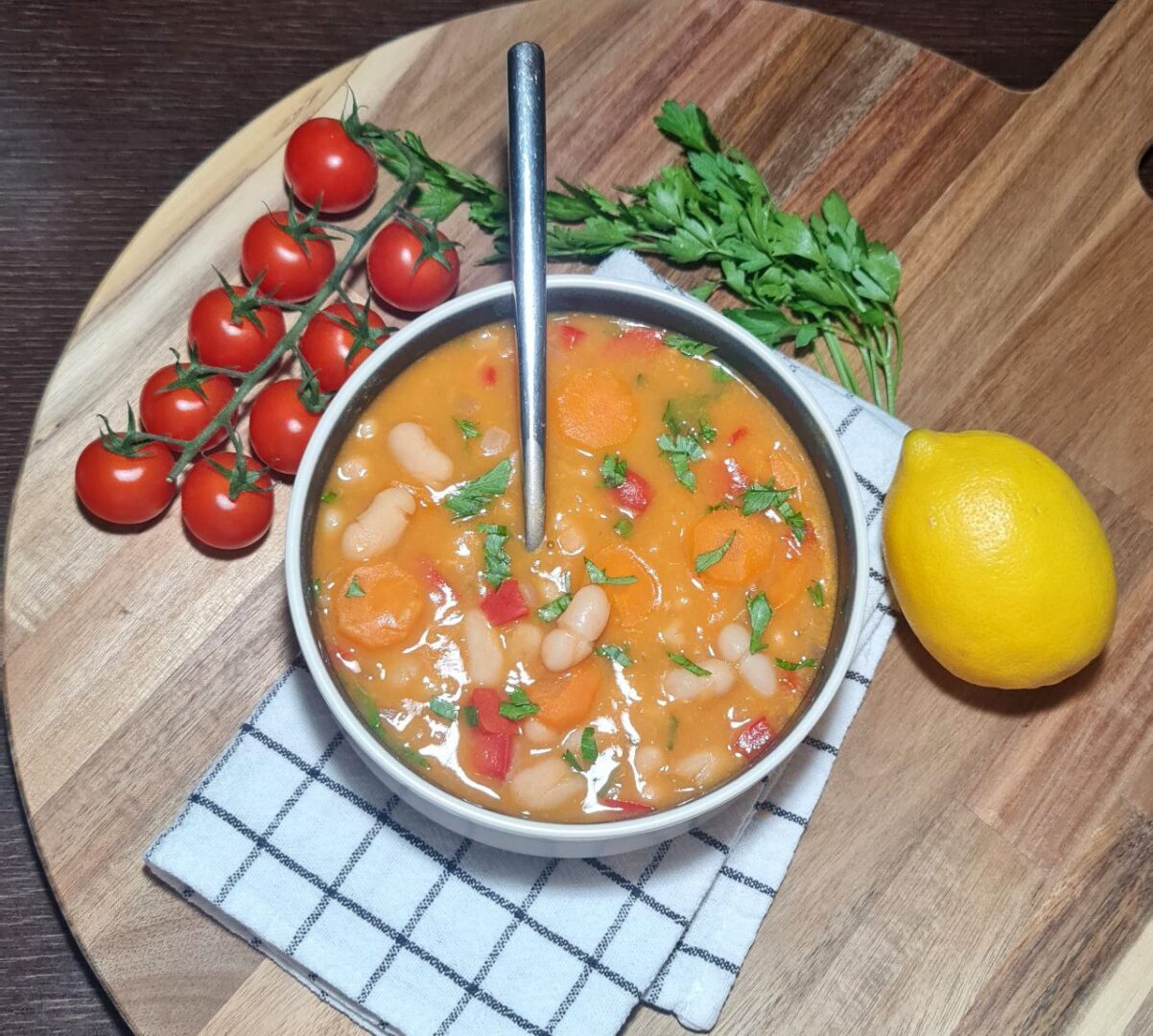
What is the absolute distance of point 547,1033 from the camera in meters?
2.11

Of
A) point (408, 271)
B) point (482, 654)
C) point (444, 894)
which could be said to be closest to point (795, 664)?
point (482, 654)

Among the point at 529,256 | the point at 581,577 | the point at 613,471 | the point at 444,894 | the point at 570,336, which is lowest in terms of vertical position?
the point at 444,894

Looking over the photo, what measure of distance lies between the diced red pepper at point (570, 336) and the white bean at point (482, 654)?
49cm

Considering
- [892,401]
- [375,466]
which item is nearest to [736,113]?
[892,401]

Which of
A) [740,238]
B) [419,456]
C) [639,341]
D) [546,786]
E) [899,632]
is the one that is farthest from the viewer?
[740,238]

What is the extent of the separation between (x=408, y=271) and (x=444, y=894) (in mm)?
1122

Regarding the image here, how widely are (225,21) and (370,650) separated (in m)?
1.95

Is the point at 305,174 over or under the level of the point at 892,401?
over

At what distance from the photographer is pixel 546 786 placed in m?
1.93

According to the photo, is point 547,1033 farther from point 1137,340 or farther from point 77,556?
point 1137,340

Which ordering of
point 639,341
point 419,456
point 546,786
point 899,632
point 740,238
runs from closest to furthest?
1. point 546,786
2. point 419,456
3. point 639,341
4. point 899,632
5. point 740,238

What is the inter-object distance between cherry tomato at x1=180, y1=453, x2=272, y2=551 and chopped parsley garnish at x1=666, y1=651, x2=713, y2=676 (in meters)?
0.80

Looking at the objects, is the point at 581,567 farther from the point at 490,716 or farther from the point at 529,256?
the point at 529,256

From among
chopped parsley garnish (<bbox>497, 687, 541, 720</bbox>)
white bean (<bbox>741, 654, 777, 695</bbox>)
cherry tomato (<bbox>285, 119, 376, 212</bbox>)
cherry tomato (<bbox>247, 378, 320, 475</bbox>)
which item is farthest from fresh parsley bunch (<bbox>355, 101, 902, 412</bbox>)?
chopped parsley garnish (<bbox>497, 687, 541, 720</bbox>)
